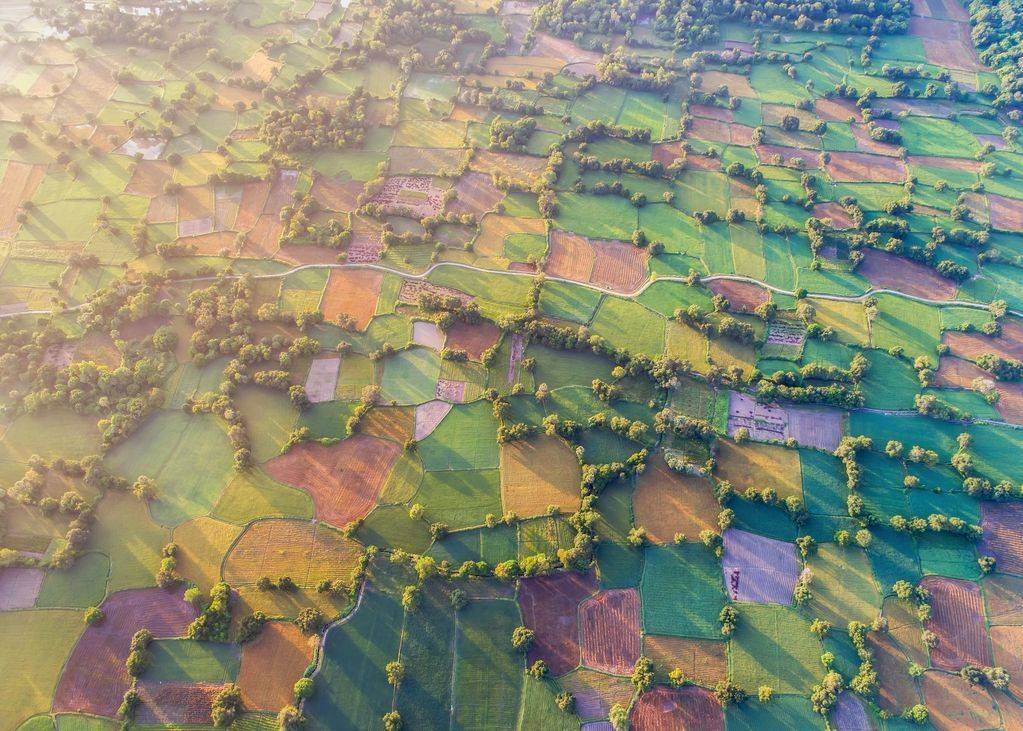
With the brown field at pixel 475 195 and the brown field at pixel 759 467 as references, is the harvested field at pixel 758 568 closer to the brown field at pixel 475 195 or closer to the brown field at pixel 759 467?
the brown field at pixel 759 467

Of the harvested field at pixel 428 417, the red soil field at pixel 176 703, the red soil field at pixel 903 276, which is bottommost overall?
the red soil field at pixel 176 703

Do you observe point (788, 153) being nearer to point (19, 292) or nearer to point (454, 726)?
point (454, 726)

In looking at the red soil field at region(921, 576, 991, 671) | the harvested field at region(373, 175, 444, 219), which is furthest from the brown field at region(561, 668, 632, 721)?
the harvested field at region(373, 175, 444, 219)

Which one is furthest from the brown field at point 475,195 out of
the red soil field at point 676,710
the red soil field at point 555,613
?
the red soil field at point 676,710

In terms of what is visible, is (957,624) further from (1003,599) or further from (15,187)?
(15,187)

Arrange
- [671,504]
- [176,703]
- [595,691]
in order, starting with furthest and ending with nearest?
[671,504] < [595,691] < [176,703]

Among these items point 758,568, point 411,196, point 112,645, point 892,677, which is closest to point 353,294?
point 411,196

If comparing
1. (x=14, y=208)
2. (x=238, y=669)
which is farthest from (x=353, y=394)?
(x=14, y=208)
